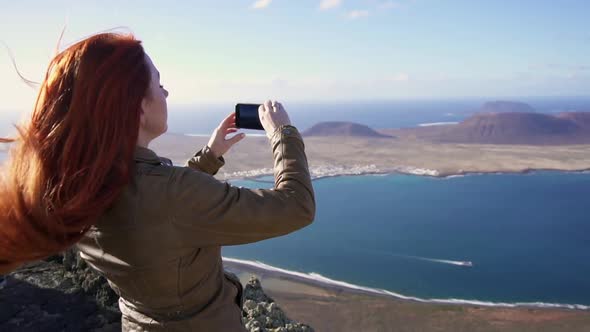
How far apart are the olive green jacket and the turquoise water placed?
8.71 metres

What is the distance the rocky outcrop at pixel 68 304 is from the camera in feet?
6.93

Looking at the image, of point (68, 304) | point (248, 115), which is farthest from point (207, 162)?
point (68, 304)

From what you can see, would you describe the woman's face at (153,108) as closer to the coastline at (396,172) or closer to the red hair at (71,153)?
the red hair at (71,153)

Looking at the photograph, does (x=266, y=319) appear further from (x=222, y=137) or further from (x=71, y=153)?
(x=71, y=153)

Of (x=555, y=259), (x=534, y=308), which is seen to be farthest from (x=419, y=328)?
(x=555, y=259)

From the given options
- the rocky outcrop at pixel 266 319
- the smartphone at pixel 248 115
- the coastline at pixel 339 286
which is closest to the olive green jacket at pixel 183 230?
the smartphone at pixel 248 115

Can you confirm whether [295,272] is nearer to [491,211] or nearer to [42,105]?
[491,211]

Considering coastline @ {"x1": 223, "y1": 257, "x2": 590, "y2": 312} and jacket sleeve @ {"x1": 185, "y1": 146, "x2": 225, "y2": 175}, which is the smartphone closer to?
jacket sleeve @ {"x1": 185, "y1": 146, "x2": 225, "y2": 175}

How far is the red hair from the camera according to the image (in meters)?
0.59

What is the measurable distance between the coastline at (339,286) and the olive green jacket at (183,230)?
825 cm

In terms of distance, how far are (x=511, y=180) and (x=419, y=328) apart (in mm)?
13579

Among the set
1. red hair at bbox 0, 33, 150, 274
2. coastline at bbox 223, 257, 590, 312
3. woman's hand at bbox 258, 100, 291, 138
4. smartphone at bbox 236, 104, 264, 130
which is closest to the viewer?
red hair at bbox 0, 33, 150, 274

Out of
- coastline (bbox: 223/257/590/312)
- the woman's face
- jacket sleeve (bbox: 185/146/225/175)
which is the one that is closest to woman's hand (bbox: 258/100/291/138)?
the woman's face

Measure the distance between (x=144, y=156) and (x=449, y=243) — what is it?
37.9ft
